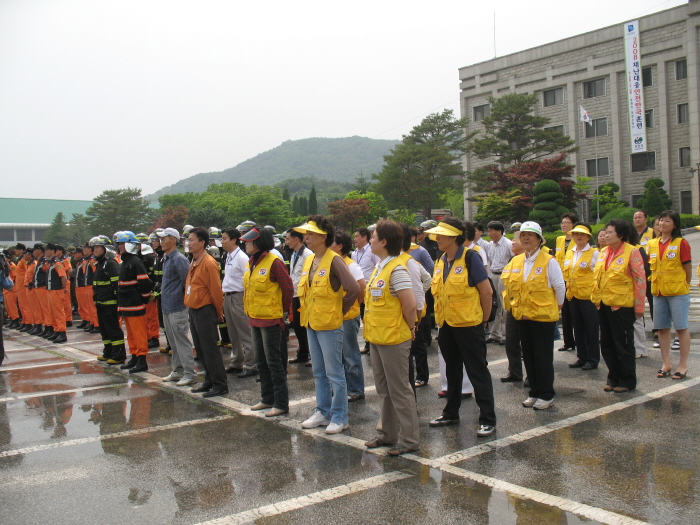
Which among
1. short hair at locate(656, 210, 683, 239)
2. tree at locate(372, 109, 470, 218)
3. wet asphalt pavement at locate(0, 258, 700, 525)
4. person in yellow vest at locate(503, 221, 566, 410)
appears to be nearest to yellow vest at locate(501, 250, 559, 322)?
person in yellow vest at locate(503, 221, 566, 410)

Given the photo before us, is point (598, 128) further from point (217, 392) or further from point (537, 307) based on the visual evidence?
point (217, 392)

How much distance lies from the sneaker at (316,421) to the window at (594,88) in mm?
51166

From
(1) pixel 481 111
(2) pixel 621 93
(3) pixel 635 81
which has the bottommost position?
(2) pixel 621 93

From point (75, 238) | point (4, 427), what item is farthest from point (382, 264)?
point (75, 238)

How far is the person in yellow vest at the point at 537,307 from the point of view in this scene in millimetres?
6180

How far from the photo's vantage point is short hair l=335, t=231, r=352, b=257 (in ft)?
25.1

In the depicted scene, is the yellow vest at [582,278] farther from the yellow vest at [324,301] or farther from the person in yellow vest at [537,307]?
the yellow vest at [324,301]

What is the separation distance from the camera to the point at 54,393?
7.87 m

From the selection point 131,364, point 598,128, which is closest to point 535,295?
point 131,364

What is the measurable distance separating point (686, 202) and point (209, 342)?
1839 inches

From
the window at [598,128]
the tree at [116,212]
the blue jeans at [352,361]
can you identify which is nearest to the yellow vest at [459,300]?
the blue jeans at [352,361]

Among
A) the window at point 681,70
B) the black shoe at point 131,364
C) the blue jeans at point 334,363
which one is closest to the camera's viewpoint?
the blue jeans at point 334,363

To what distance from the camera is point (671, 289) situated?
294 inches

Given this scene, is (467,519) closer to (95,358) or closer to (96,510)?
(96,510)
